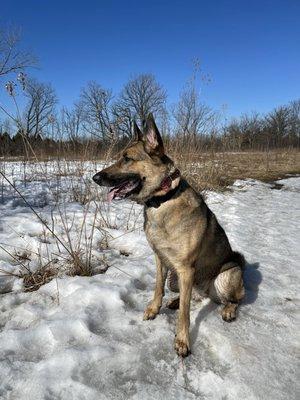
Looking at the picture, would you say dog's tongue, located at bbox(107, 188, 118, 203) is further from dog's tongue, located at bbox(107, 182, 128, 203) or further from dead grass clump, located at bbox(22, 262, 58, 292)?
dead grass clump, located at bbox(22, 262, 58, 292)

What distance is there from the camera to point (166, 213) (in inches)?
111

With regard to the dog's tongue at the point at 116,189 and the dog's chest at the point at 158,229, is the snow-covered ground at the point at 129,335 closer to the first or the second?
the dog's chest at the point at 158,229

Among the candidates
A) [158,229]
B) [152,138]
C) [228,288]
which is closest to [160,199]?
[158,229]

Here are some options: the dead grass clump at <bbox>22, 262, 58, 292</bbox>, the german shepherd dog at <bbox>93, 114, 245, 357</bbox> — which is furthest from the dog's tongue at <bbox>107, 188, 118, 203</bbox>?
the dead grass clump at <bbox>22, 262, 58, 292</bbox>

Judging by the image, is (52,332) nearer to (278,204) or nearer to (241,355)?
(241,355)

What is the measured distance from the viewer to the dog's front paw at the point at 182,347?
2.41 meters

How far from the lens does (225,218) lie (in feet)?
20.0

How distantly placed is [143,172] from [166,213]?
38 cm

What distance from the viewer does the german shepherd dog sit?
272 cm

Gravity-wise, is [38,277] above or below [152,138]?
below

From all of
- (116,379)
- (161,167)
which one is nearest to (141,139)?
(161,167)

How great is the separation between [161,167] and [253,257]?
7.18 ft

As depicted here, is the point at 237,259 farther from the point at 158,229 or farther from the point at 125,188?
the point at 125,188

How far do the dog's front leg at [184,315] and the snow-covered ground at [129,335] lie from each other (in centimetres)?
7
